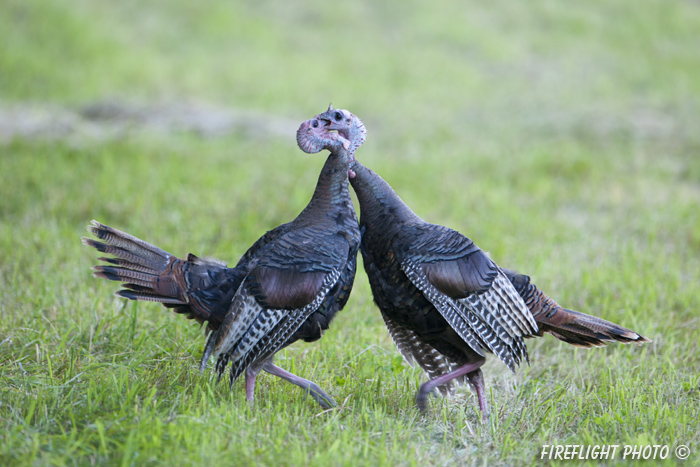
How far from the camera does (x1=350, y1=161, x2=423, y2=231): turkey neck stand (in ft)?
11.5

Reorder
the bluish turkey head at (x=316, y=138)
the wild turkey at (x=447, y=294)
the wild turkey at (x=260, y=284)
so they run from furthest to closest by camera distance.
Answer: the bluish turkey head at (x=316, y=138), the wild turkey at (x=447, y=294), the wild turkey at (x=260, y=284)

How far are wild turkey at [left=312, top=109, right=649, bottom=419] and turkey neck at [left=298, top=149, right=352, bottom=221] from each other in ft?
0.40

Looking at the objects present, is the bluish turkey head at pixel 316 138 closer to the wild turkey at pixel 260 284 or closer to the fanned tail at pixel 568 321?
the wild turkey at pixel 260 284

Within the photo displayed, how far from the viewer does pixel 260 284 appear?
3207 mm

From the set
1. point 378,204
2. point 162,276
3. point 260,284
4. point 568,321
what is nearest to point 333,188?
point 378,204

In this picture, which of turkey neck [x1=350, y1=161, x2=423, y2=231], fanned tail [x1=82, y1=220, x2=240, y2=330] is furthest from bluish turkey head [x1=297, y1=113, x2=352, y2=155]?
fanned tail [x1=82, y1=220, x2=240, y2=330]

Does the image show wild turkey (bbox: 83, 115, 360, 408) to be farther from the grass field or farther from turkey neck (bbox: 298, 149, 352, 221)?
the grass field

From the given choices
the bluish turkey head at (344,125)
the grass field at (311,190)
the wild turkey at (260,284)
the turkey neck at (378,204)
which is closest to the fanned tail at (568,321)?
the grass field at (311,190)

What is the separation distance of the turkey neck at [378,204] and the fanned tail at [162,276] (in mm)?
806

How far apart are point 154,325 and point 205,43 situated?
10377mm

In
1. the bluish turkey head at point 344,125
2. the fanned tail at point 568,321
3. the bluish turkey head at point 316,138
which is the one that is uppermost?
the bluish turkey head at point 344,125

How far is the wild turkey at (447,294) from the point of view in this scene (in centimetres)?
331

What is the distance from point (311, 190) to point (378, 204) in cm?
357

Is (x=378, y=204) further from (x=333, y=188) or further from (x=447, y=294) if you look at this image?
(x=447, y=294)
